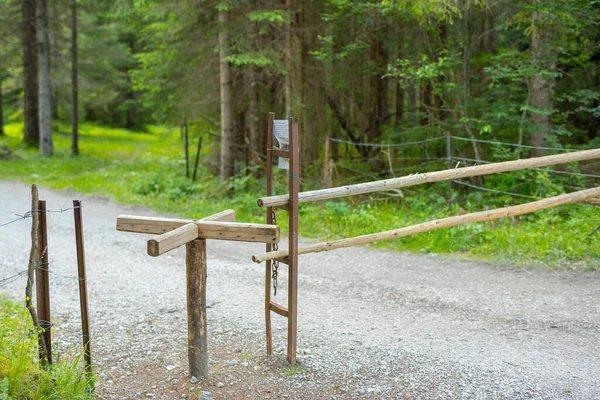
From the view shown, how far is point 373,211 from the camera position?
11195 millimetres

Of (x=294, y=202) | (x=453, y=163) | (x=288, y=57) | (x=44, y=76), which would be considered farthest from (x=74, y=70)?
(x=294, y=202)

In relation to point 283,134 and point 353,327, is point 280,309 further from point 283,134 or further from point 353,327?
point 283,134

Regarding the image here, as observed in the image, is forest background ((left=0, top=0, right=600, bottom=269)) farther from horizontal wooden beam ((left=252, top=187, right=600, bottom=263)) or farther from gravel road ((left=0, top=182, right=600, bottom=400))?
horizontal wooden beam ((left=252, top=187, right=600, bottom=263))

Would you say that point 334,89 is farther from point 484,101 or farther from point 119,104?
point 119,104

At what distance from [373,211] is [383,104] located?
21.4 feet

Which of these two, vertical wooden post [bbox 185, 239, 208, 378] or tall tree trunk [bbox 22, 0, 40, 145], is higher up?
tall tree trunk [bbox 22, 0, 40, 145]

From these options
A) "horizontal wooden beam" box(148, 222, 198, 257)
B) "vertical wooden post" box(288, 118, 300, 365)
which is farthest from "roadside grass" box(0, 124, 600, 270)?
"horizontal wooden beam" box(148, 222, 198, 257)

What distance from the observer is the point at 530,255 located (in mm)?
8445

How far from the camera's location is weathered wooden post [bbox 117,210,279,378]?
15.2 feet

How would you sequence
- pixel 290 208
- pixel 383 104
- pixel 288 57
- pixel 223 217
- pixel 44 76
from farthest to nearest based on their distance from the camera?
1. pixel 44 76
2. pixel 383 104
3. pixel 288 57
4. pixel 223 217
5. pixel 290 208

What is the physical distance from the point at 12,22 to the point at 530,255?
2320 centimetres

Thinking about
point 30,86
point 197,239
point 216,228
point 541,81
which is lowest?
point 197,239

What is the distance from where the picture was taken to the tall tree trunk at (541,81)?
1145cm

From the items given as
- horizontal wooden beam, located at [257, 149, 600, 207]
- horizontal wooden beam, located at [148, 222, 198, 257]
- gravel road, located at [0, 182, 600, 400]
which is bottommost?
gravel road, located at [0, 182, 600, 400]
